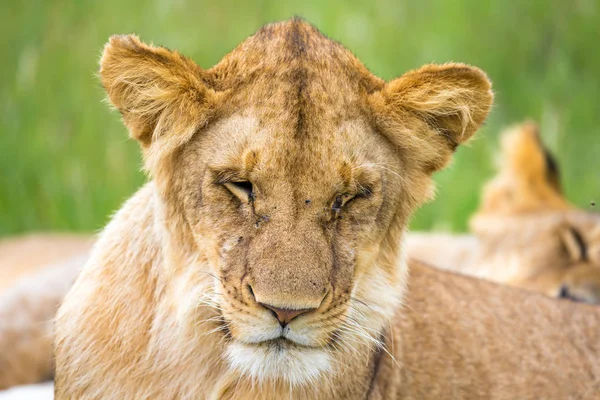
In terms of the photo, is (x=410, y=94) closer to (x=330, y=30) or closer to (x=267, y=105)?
(x=267, y=105)

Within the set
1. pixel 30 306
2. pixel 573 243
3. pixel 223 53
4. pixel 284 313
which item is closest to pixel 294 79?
pixel 284 313

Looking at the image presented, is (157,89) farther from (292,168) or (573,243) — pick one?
(573,243)

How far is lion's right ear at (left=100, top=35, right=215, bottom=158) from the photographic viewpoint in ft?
7.35

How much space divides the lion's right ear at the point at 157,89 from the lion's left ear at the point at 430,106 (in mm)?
432

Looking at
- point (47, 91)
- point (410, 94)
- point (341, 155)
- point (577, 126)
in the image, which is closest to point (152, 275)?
point (341, 155)

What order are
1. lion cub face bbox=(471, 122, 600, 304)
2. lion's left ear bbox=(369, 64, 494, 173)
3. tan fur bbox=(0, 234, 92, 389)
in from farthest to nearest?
1. lion cub face bbox=(471, 122, 600, 304)
2. tan fur bbox=(0, 234, 92, 389)
3. lion's left ear bbox=(369, 64, 494, 173)

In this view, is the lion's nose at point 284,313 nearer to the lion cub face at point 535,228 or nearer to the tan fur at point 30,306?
Answer: the tan fur at point 30,306

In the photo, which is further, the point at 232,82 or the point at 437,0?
the point at 437,0

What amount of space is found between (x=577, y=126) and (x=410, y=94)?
17.4 ft

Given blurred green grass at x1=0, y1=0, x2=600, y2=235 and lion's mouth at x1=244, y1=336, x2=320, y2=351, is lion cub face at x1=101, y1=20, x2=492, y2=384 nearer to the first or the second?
lion's mouth at x1=244, y1=336, x2=320, y2=351

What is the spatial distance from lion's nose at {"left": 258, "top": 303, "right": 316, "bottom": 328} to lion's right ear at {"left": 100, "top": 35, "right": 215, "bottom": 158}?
1.60 ft

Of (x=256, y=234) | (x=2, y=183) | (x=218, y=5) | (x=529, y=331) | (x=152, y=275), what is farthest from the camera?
(x=218, y=5)

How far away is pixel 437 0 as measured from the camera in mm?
7922

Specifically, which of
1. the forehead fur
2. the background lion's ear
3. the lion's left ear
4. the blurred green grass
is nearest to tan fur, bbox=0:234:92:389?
the blurred green grass
